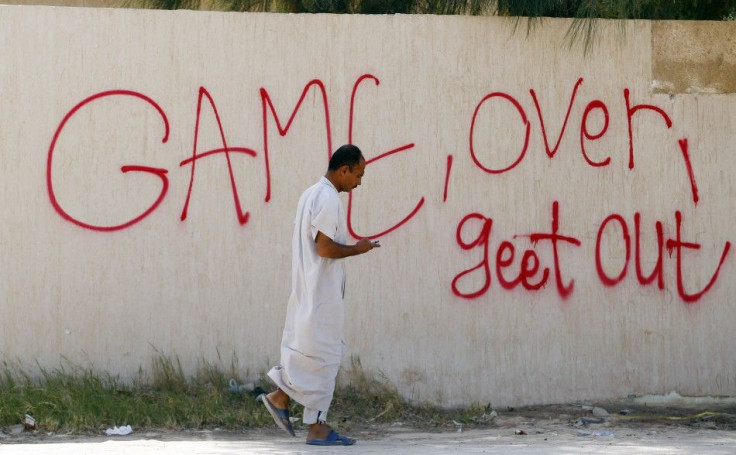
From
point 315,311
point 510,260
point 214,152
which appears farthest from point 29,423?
point 510,260

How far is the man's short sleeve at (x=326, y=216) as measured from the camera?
5195mm

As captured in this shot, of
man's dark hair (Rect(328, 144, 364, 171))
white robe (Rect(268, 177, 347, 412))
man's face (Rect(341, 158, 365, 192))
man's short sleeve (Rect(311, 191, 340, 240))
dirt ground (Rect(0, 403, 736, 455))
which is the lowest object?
dirt ground (Rect(0, 403, 736, 455))

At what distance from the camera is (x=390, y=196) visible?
6430 millimetres

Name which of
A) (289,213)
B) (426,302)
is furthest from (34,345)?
(426,302)

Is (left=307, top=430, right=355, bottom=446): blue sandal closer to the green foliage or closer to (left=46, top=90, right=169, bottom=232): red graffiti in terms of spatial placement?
(left=46, top=90, right=169, bottom=232): red graffiti

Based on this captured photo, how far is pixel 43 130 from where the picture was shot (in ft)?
20.4

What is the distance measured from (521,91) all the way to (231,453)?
8.61 ft

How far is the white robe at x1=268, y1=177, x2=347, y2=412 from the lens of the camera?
525 centimetres

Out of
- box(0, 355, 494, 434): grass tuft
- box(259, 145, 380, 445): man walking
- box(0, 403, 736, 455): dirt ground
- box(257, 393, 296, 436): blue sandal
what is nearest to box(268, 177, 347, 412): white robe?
box(259, 145, 380, 445): man walking

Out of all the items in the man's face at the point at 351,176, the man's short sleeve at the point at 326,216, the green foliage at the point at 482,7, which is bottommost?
the man's short sleeve at the point at 326,216

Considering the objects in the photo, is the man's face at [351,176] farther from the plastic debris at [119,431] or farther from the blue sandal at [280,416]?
the plastic debris at [119,431]

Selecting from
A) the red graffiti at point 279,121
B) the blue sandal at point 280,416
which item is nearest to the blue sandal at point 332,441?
the blue sandal at point 280,416

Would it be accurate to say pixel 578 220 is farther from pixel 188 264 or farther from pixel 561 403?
pixel 188 264

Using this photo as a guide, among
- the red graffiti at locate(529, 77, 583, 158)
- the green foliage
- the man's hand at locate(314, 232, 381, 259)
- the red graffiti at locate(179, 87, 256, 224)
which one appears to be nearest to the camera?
the man's hand at locate(314, 232, 381, 259)
